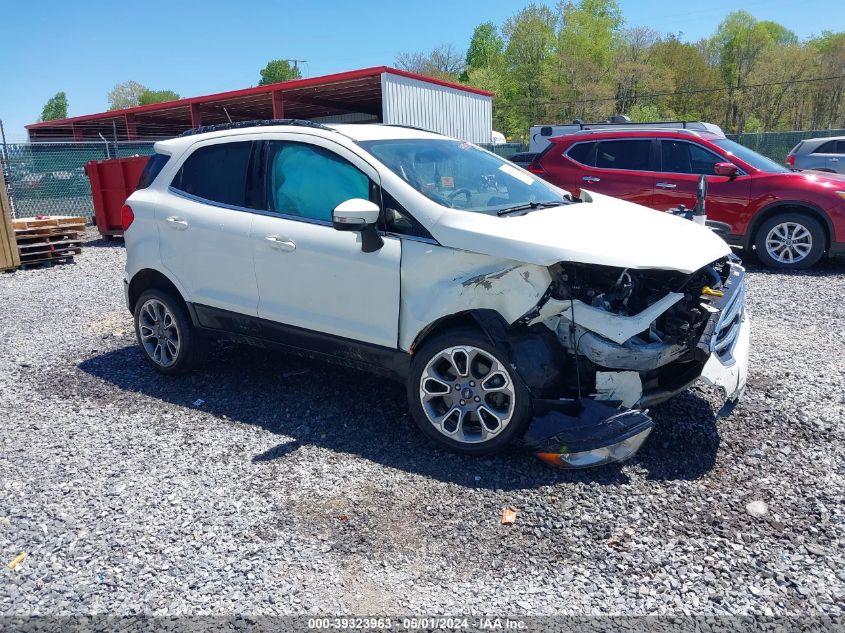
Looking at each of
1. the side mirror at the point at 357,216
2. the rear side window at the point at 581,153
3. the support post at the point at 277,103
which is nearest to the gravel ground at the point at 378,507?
the side mirror at the point at 357,216

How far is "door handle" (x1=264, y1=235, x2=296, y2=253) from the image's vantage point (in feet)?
13.9

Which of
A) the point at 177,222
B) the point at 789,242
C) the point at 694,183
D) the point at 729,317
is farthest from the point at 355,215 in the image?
the point at 789,242

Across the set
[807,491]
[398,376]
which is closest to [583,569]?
[807,491]

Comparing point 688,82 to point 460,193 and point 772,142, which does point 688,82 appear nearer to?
point 772,142

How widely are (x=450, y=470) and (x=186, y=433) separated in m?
1.80

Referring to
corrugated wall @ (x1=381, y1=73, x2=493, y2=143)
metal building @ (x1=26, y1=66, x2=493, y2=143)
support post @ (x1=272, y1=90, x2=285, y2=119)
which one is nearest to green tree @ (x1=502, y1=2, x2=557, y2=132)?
metal building @ (x1=26, y1=66, x2=493, y2=143)

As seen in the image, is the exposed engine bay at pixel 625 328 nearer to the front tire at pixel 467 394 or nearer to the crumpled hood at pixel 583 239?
the crumpled hood at pixel 583 239

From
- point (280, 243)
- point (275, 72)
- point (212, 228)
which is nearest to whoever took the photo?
point (280, 243)

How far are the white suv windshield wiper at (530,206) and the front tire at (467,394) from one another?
0.83m

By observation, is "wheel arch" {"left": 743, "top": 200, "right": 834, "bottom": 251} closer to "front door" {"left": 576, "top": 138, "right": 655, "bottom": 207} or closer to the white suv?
"front door" {"left": 576, "top": 138, "right": 655, "bottom": 207}

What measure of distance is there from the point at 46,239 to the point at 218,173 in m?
8.26

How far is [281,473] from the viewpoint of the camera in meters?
3.71

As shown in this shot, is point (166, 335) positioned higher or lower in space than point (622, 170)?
lower

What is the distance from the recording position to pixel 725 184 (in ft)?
30.0
